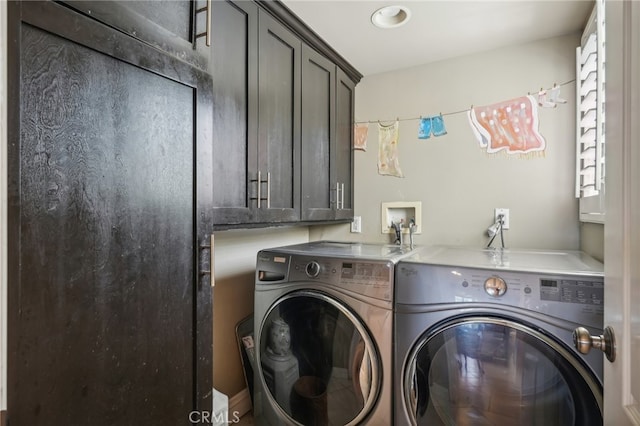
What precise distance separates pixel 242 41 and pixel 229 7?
13 centimetres

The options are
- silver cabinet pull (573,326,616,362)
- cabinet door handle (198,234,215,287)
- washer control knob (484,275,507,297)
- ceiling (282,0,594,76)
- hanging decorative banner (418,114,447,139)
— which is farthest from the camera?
hanging decorative banner (418,114,447,139)

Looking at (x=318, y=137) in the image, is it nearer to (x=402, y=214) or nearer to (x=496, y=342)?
(x=402, y=214)

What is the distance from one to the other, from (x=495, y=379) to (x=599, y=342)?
1.69 feet

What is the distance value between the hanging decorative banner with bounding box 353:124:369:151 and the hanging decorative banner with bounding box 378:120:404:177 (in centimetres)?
10

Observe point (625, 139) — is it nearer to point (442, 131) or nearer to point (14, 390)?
point (14, 390)

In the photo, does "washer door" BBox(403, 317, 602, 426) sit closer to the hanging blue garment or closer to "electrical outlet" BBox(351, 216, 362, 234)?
"electrical outlet" BBox(351, 216, 362, 234)

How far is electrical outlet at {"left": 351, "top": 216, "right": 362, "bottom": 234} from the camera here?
2.38 metres

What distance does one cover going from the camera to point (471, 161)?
2033 millimetres

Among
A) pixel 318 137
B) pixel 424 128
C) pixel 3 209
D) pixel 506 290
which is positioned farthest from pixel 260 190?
pixel 424 128

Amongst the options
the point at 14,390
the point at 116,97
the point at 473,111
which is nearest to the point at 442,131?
the point at 473,111

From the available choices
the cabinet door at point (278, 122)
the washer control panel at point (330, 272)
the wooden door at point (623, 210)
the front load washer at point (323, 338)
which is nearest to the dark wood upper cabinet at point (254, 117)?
the cabinet door at point (278, 122)

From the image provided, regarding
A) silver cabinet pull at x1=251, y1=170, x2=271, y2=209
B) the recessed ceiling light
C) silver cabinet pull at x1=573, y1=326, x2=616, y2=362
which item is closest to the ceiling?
the recessed ceiling light

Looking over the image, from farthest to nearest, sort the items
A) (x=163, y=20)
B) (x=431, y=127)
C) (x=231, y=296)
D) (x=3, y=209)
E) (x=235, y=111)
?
1. (x=431, y=127)
2. (x=231, y=296)
3. (x=235, y=111)
4. (x=163, y=20)
5. (x=3, y=209)

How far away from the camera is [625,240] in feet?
2.06
